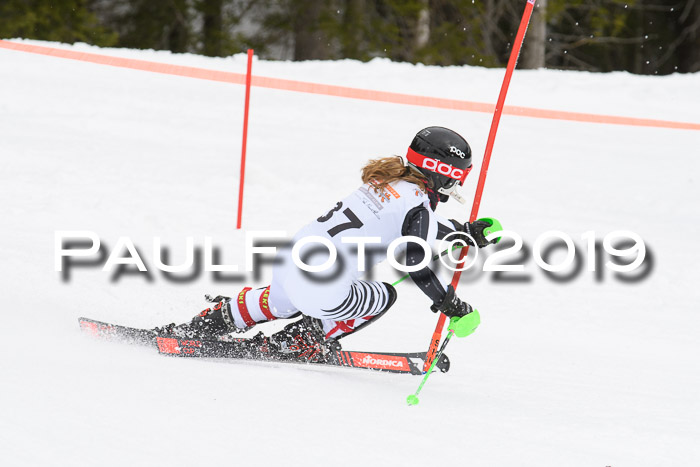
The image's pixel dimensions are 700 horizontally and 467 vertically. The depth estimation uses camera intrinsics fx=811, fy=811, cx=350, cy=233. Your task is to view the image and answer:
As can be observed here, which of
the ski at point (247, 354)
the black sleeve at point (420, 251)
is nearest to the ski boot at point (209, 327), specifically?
the ski at point (247, 354)

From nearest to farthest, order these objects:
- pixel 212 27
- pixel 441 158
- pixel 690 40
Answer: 1. pixel 441 158
2. pixel 212 27
3. pixel 690 40

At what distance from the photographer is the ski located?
14.0ft

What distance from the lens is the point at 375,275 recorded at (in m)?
6.59

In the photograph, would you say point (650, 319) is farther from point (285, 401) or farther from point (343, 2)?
point (343, 2)

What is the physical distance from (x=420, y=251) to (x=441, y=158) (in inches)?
19.2

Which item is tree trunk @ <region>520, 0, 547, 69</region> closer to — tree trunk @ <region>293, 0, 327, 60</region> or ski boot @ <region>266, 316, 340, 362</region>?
tree trunk @ <region>293, 0, 327, 60</region>

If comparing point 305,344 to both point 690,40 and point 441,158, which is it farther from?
point 690,40

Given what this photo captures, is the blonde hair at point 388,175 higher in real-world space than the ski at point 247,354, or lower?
higher

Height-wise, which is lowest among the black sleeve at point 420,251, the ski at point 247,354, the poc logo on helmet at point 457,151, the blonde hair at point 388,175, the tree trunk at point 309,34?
the ski at point 247,354


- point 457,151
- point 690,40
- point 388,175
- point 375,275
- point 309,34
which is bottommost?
point 375,275

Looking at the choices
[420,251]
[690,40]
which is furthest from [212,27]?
[420,251]

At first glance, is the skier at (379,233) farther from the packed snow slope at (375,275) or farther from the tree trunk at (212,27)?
the tree trunk at (212,27)

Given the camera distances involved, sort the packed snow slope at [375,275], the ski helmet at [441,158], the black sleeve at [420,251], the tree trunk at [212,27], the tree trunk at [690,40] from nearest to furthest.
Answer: the packed snow slope at [375,275]
the black sleeve at [420,251]
the ski helmet at [441,158]
the tree trunk at [212,27]
the tree trunk at [690,40]

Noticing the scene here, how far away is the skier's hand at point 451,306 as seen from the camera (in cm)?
390
